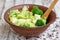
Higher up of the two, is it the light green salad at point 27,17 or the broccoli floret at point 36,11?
the broccoli floret at point 36,11

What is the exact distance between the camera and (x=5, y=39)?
2.95 feet

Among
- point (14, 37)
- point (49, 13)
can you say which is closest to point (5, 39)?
point (14, 37)

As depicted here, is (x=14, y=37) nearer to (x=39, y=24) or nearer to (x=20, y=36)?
(x=20, y=36)

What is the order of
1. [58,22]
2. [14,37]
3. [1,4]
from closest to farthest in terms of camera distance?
[14,37]
[58,22]
[1,4]

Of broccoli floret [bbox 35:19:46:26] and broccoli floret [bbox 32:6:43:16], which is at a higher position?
broccoli floret [bbox 32:6:43:16]

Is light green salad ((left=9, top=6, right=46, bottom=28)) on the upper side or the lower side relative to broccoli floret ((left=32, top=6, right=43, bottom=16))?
lower

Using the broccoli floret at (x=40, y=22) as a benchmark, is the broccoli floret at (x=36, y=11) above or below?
above

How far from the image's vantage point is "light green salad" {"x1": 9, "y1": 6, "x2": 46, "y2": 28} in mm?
847

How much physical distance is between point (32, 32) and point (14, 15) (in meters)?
0.15

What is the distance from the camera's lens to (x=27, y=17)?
90 centimetres

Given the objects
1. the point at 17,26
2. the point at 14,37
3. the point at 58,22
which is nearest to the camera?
the point at 17,26

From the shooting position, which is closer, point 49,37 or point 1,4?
point 49,37

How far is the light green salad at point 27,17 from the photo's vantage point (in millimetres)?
847

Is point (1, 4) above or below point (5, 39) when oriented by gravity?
above
